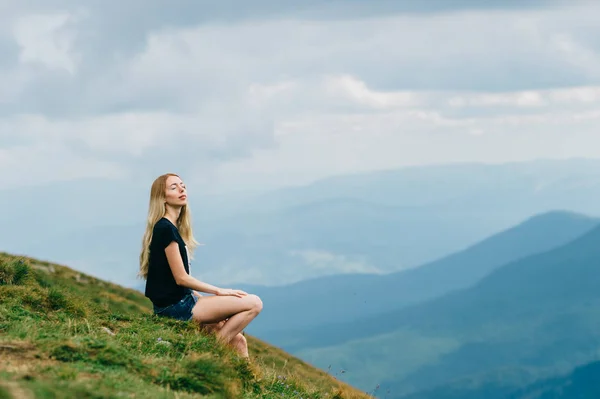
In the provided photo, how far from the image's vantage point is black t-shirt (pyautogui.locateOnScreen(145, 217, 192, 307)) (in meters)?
13.5

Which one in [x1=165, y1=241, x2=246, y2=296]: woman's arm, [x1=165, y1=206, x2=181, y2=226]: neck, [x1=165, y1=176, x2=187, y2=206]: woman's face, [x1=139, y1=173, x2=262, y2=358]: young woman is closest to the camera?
[x1=165, y1=241, x2=246, y2=296]: woman's arm

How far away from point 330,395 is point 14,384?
22.4ft

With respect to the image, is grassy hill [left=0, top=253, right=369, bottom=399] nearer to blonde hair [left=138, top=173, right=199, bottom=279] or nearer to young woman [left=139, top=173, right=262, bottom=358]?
young woman [left=139, top=173, right=262, bottom=358]

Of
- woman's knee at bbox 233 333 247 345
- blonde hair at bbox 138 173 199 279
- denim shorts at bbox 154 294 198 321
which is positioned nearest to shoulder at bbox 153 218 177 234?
blonde hair at bbox 138 173 199 279

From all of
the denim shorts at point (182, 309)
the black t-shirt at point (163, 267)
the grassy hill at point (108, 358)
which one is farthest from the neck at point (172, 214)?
the grassy hill at point (108, 358)

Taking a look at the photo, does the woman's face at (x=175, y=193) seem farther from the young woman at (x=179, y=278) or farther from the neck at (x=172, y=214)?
the neck at (x=172, y=214)

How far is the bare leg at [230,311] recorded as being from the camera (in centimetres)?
1355

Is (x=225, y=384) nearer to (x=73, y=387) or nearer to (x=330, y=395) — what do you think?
(x=73, y=387)

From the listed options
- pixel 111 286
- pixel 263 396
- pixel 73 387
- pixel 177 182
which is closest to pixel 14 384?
pixel 73 387

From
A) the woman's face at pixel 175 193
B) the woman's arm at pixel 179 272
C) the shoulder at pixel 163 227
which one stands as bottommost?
the woman's arm at pixel 179 272

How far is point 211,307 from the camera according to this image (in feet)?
44.7

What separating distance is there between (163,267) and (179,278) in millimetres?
413

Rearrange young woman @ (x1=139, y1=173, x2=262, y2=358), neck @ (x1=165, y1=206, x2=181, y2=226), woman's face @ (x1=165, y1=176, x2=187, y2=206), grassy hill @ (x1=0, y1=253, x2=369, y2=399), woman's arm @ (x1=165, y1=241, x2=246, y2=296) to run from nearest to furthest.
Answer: grassy hill @ (x1=0, y1=253, x2=369, y2=399), woman's arm @ (x1=165, y1=241, x2=246, y2=296), young woman @ (x1=139, y1=173, x2=262, y2=358), woman's face @ (x1=165, y1=176, x2=187, y2=206), neck @ (x1=165, y1=206, x2=181, y2=226)

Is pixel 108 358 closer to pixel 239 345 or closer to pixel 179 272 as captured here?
pixel 179 272
